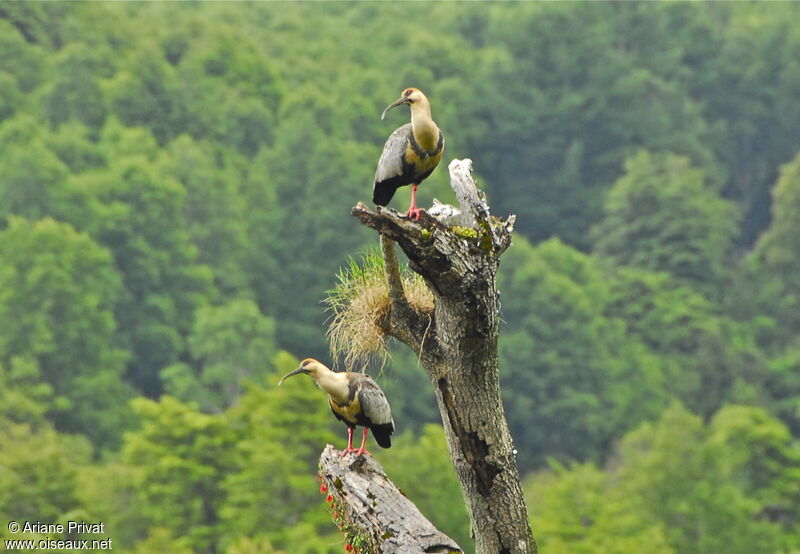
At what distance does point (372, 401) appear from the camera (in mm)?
14461

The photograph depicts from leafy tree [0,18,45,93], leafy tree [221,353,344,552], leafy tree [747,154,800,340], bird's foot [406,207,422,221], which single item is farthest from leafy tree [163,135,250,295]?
bird's foot [406,207,422,221]

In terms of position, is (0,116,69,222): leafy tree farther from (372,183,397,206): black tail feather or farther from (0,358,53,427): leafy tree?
(372,183,397,206): black tail feather

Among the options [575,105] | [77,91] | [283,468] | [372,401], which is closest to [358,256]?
[77,91]

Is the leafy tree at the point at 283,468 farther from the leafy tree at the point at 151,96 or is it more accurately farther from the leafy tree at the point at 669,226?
the leafy tree at the point at 669,226

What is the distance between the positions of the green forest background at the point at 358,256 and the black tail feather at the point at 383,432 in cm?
2146

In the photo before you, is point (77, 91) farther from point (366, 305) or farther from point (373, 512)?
point (373, 512)

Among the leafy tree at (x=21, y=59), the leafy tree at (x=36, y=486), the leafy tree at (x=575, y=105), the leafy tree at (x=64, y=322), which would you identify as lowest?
the leafy tree at (x=36, y=486)

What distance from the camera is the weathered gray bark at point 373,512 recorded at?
1313 centimetres

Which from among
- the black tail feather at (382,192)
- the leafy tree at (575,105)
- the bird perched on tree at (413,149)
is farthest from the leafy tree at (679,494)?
the leafy tree at (575,105)

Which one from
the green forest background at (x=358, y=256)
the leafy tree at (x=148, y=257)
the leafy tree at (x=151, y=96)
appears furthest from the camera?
the leafy tree at (x=151, y=96)

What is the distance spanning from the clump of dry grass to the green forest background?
72.4ft

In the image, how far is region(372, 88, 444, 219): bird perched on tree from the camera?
1394 cm

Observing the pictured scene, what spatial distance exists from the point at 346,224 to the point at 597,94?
36608 millimetres

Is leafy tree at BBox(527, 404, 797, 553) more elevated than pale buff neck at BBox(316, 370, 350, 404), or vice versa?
leafy tree at BBox(527, 404, 797, 553)
